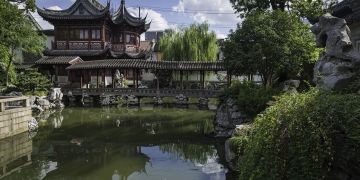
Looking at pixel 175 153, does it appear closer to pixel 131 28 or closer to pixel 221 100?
pixel 221 100

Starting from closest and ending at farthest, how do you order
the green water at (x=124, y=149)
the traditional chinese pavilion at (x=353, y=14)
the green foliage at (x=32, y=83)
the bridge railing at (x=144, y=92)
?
1. the green water at (x=124, y=149)
2. the traditional chinese pavilion at (x=353, y=14)
3. the green foliage at (x=32, y=83)
4. the bridge railing at (x=144, y=92)

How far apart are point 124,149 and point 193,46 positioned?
26288 mm

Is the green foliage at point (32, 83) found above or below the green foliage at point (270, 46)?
below

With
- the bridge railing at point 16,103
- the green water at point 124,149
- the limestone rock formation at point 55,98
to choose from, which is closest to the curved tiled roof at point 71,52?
the limestone rock formation at point 55,98

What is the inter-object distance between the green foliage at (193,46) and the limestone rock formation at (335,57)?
31.3 meters

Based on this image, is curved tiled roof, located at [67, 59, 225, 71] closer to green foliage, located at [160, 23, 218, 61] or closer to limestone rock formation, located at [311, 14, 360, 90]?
green foliage, located at [160, 23, 218, 61]

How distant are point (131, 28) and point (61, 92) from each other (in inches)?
571

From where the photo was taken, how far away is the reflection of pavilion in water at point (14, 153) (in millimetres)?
11938

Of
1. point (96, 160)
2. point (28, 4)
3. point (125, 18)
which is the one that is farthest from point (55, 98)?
point (96, 160)

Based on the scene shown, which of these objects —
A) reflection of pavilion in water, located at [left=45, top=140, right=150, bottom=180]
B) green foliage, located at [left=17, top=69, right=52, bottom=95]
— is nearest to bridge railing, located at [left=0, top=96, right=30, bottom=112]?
reflection of pavilion in water, located at [left=45, top=140, right=150, bottom=180]

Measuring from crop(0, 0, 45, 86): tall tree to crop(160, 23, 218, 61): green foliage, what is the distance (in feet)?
54.7

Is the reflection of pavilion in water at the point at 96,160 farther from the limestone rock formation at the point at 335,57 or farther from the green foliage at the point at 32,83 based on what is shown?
the green foliage at the point at 32,83

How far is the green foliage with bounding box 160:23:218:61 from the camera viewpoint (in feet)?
131

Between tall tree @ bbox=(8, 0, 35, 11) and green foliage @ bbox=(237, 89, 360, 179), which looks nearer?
green foliage @ bbox=(237, 89, 360, 179)
